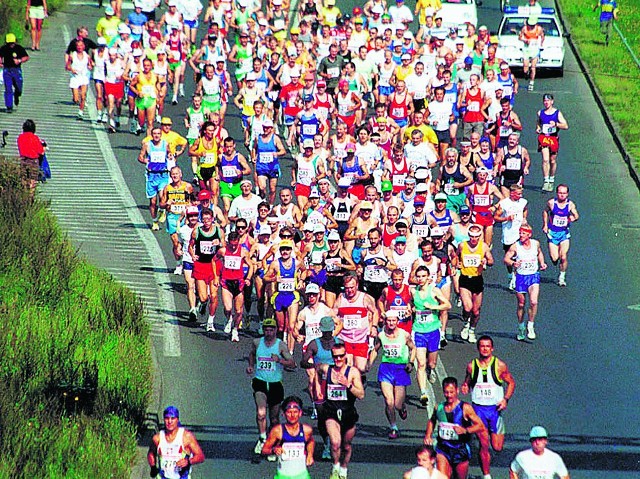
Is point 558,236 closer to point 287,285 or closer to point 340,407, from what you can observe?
point 287,285

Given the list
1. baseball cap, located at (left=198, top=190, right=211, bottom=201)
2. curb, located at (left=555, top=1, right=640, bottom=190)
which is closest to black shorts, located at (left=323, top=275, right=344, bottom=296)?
baseball cap, located at (left=198, top=190, right=211, bottom=201)

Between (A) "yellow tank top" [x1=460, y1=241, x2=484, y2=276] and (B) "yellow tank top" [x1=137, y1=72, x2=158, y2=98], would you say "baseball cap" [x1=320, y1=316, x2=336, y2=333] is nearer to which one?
(A) "yellow tank top" [x1=460, y1=241, x2=484, y2=276]

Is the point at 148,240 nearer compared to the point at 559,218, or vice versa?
the point at 559,218

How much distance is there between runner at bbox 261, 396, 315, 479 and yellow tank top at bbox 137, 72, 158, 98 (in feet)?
58.5

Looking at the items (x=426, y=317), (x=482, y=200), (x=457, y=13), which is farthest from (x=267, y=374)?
(x=457, y=13)

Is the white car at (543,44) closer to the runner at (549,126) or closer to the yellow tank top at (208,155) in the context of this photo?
the runner at (549,126)

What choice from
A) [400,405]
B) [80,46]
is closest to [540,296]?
[400,405]

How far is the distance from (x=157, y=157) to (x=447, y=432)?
12598mm

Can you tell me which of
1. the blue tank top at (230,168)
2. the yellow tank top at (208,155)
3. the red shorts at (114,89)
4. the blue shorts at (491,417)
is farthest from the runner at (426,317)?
the red shorts at (114,89)

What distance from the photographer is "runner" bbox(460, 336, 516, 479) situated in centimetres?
1936

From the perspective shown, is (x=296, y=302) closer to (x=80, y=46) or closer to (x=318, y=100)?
(x=318, y=100)

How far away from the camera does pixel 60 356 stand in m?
22.0

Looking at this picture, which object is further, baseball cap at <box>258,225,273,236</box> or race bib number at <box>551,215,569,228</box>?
race bib number at <box>551,215,569,228</box>

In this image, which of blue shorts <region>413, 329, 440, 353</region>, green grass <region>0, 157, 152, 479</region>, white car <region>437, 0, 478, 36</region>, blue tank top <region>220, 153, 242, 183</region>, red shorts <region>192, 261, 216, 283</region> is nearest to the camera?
green grass <region>0, 157, 152, 479</region>
